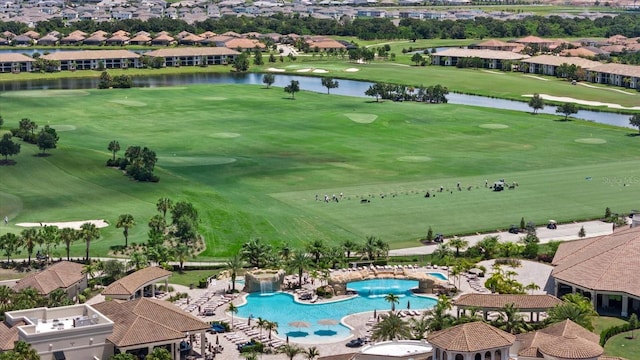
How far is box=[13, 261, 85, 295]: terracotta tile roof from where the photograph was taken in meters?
76.1

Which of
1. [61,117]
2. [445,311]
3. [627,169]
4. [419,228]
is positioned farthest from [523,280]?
[61,117]

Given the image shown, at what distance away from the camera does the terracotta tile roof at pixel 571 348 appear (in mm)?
61906

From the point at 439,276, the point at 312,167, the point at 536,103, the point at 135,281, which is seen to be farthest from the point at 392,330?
the point at 536,103

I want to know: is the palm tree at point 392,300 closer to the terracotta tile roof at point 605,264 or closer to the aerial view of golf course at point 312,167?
the terracotta tile roof at point 605,264

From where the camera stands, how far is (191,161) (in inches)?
5113

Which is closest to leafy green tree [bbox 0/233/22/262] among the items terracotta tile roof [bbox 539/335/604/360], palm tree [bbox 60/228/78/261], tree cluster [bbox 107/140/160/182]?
palm tree [bbox 60/228/78/261]

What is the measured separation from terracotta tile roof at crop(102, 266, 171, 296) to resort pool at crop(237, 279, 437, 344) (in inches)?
Result: 268

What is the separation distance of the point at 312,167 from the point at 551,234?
37.0 m

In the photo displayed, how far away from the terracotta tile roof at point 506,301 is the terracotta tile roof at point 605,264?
197 inches

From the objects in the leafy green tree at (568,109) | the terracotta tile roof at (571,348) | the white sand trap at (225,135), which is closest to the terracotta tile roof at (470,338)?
the terracotta tile roof at (571,348)

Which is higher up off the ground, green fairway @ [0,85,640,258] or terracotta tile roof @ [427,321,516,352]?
terracotta tile roof @ [427,321,516,352]

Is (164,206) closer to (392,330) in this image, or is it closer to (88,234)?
(88,234)

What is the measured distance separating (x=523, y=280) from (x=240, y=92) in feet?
383

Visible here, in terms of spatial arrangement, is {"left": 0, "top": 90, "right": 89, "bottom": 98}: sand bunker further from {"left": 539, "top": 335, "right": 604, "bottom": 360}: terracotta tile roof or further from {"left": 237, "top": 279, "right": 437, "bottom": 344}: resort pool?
{"left": 539, "top": 335, "right": 604, "bottom": 360}: terracotta tile roof
